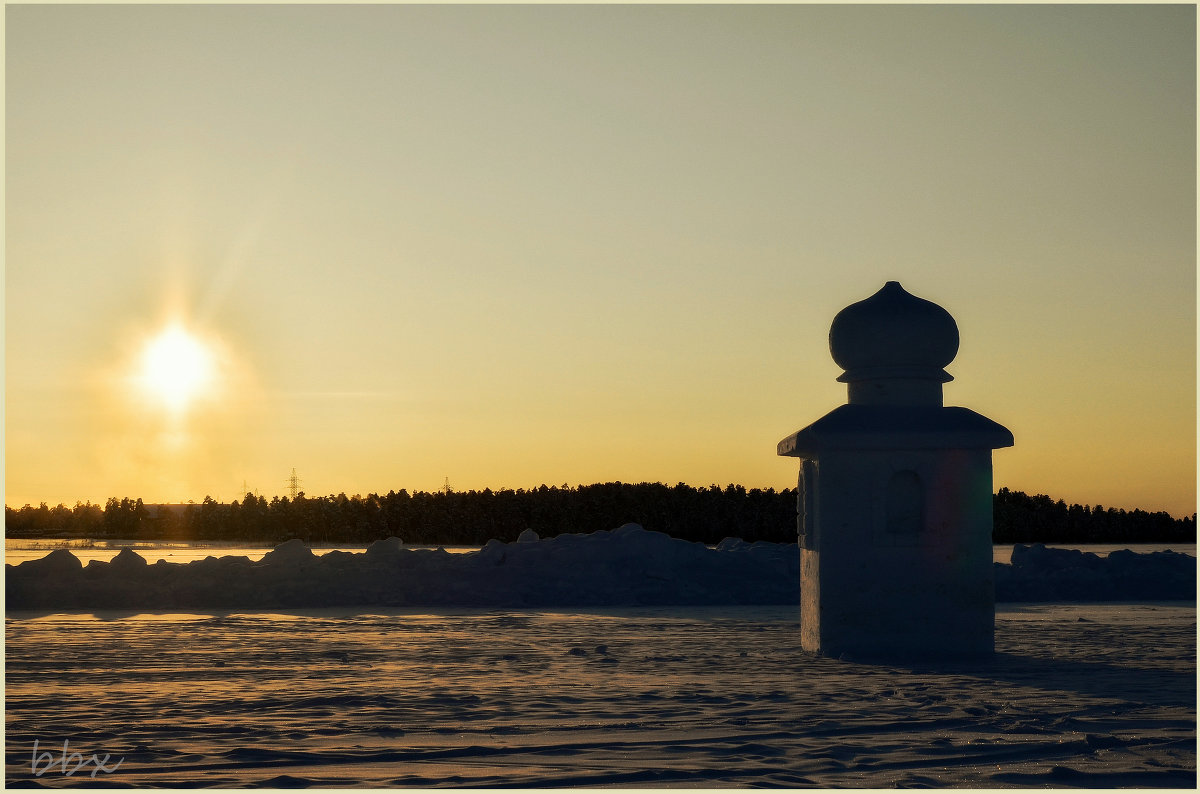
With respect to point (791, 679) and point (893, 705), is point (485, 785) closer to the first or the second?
point (893, 705)

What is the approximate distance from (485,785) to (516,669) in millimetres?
4397

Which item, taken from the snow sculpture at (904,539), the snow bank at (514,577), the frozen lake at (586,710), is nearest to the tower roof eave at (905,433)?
the snow sculpture at (904,539)

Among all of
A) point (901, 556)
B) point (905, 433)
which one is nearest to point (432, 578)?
point (901, 556)

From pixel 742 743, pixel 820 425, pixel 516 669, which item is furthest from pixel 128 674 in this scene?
pixel 820 425

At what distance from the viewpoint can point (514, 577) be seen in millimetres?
19109

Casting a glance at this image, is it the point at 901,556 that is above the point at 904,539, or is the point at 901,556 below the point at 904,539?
below

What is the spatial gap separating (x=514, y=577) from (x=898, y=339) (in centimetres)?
913

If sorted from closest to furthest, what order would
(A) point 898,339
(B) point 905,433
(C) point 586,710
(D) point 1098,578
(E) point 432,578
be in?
(C) point 586,710 → (B) point 905,433 → (A) point 898,339 → (E) point 432,578 → (D) point 1098,578

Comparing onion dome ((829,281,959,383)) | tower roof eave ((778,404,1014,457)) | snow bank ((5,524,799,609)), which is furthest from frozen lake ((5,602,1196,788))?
snow bank ((5,524,799,609))

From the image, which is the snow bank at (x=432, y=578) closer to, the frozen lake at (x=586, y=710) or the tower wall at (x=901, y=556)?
the frozen lake at (x=586, y=710)

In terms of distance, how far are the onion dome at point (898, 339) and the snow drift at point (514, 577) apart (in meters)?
7.58

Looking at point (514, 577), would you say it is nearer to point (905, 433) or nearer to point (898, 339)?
point (898, 339)

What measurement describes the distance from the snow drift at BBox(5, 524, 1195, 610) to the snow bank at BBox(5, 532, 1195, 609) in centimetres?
2

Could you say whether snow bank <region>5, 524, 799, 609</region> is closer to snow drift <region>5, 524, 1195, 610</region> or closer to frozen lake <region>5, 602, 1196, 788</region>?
snow drift <region>5, 524, 1195, 610</region>
